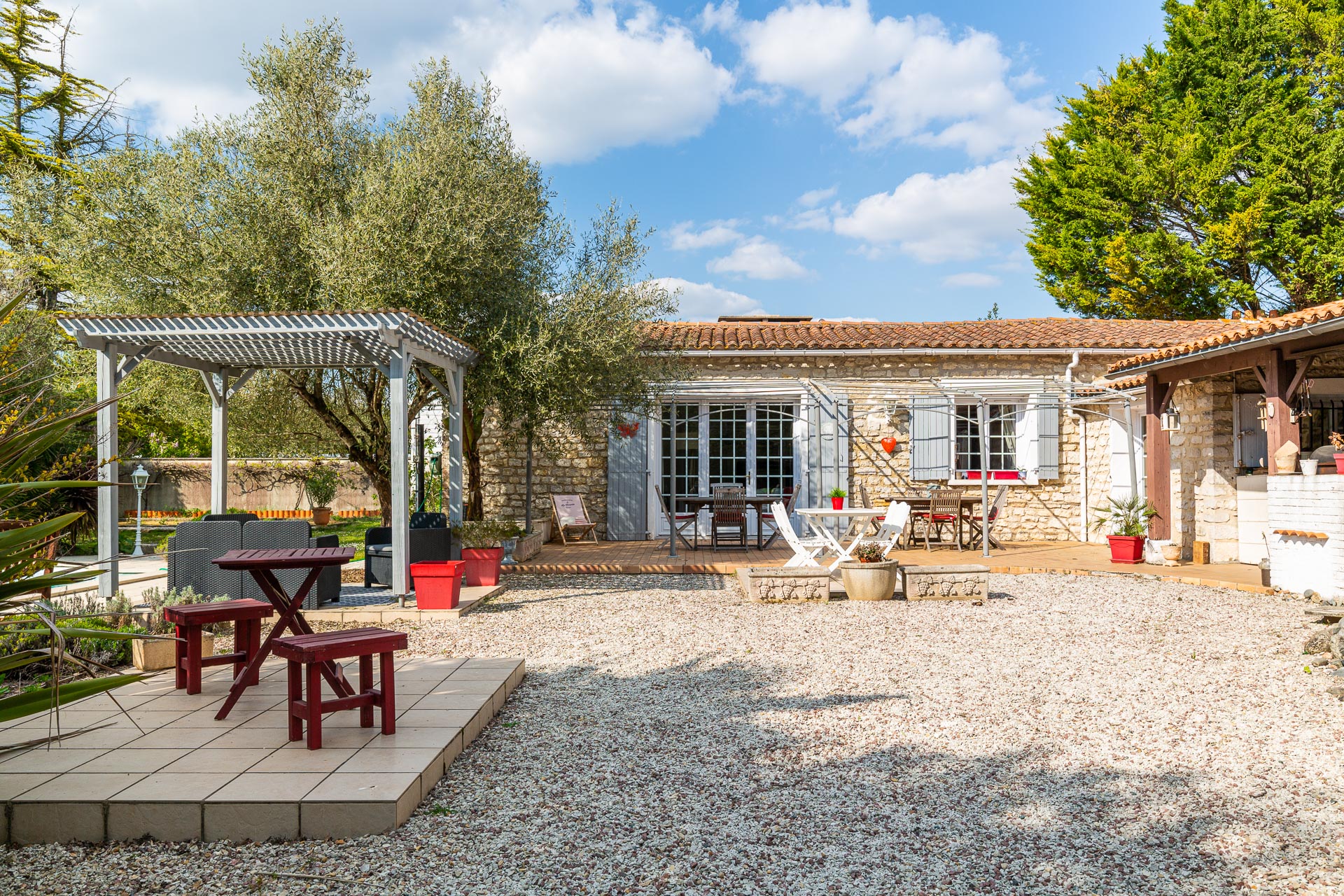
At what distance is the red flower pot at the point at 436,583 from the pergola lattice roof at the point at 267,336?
171 cm

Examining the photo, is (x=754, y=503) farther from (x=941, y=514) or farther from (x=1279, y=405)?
(x=1279, y=405)

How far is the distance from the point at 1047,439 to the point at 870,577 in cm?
590

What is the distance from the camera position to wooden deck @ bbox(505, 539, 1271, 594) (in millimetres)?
8203

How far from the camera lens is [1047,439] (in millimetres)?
11727

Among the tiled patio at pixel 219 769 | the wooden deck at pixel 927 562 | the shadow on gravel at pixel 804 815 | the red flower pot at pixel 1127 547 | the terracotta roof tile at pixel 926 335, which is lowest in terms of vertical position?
the shadow on gravel at pixel 804 815

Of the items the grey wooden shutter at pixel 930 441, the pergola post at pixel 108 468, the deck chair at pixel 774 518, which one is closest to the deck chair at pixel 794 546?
the deck chair at pixel 774 518

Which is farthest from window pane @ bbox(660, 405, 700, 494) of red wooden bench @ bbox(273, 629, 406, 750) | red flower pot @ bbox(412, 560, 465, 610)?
red wooden bench @ bbox(273, 629, 406, 750)

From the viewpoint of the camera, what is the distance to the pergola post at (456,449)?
8000 mm

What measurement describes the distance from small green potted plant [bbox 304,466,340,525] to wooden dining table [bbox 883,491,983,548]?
32.9 feet

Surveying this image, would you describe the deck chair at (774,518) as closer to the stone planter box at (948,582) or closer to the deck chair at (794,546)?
the deck chair at (794,546)

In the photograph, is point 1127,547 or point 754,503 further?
point 754,503

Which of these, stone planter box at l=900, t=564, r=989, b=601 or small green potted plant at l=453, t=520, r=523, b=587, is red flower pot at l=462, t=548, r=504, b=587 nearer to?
small green potted plant at l=453, t=520, r=523, b=587

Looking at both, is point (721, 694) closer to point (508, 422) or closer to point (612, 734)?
point (612, 734)

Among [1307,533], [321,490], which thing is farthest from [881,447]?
[321,490]
